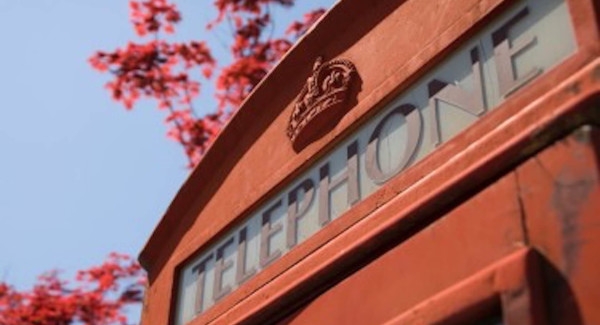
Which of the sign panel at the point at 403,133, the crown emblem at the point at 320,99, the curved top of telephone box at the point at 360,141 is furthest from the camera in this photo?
the crown emblem at the point at 320,99

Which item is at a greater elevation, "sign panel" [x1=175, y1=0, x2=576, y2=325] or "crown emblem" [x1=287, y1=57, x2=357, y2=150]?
"crown emblem" [x1=287, y1=57, x2=357, y2=150]

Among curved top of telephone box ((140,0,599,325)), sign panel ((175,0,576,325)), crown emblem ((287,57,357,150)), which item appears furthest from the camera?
crown emblem ((287,57,357,150))

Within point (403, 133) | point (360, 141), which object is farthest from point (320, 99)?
point (403, 133)

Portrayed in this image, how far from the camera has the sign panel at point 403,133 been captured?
84.1 inches

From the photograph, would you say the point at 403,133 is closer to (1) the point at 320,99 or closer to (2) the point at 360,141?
(2) the point at 360,141

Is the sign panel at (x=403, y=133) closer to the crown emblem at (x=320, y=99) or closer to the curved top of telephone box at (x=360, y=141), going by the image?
the curved top of telephone box at (x=360, y=141)

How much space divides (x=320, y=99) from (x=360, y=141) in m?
0.31

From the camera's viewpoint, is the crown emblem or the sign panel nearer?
the sign panel

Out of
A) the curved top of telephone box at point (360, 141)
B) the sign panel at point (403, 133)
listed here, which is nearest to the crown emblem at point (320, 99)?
the curved top of telephone box at point (360, 141)

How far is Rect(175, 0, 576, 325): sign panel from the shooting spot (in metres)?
2.14

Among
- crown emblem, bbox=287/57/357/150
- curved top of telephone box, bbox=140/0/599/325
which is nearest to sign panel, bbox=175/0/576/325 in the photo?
curved top of telephone box, bbox=140/0/599/325

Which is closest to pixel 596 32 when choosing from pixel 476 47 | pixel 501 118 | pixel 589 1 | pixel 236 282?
pixel 589 1

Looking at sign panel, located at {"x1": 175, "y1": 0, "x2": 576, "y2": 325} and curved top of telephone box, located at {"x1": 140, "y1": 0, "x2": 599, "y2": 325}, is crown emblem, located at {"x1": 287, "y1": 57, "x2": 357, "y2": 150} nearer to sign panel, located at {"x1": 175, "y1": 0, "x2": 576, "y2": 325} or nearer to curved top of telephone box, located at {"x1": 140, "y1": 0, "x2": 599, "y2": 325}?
curved top of telephone box, located at {"x1": 140, "y1": 0, "x2": 599, "y2": 325}

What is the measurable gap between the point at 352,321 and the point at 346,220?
37 cm
